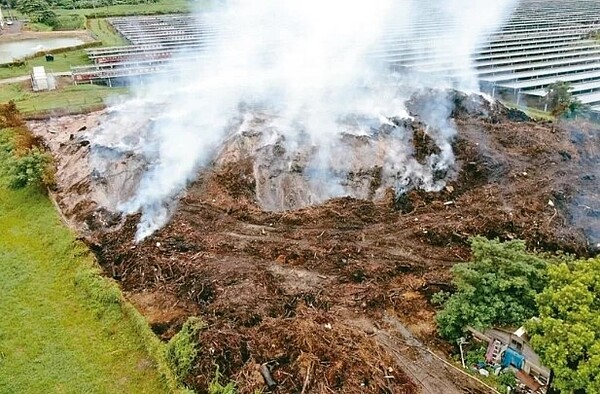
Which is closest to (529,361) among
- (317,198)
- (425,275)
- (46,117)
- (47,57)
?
(425,275)

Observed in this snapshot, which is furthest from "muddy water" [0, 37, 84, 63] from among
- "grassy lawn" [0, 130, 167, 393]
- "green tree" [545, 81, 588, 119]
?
"green tree" [545, 81, 588, 119]

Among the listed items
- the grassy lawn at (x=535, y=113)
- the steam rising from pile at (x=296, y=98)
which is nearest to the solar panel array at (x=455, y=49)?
the grassy lawn at (x=535, y=113)

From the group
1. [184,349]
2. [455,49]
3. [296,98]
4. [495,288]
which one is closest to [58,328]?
[184,349]

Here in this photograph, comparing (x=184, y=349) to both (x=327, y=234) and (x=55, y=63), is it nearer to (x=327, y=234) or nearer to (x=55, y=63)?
(x=327, y=234)

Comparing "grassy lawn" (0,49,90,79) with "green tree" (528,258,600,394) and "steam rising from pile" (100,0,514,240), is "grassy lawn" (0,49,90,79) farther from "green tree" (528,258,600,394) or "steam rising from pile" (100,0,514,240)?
"green tree" (528,258,600,394)

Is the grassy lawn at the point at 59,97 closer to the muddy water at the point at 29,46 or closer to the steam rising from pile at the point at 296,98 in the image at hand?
the steam rising from pile at the point at 296,98

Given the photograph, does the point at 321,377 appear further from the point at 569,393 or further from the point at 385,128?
the point at 385,128
